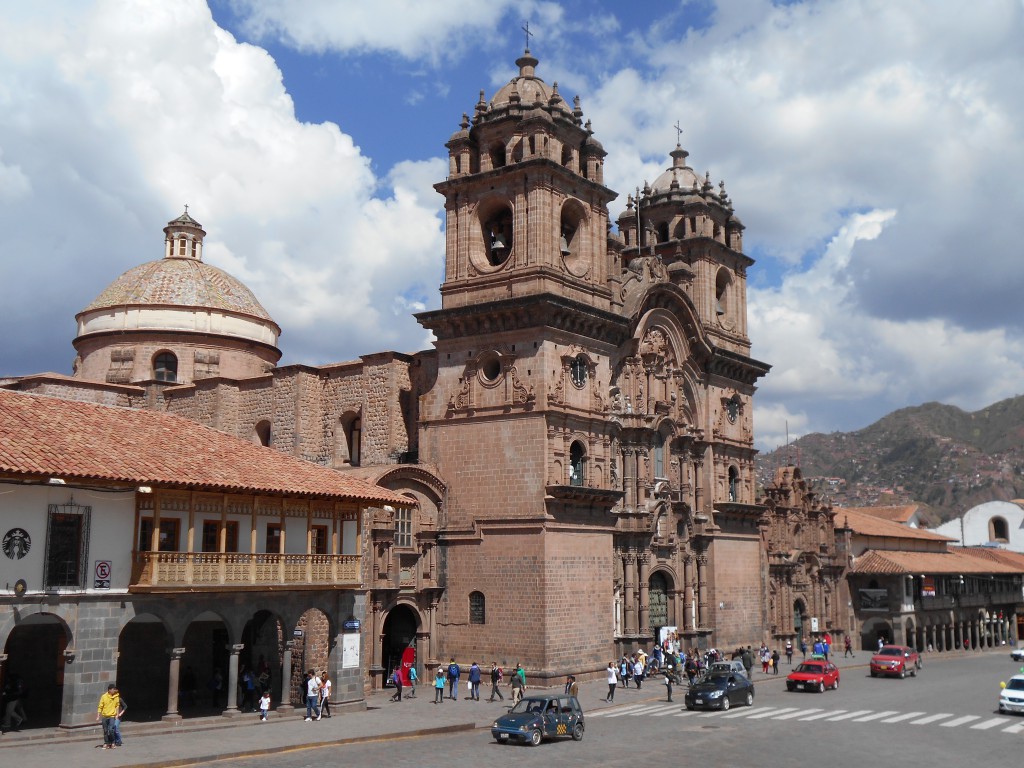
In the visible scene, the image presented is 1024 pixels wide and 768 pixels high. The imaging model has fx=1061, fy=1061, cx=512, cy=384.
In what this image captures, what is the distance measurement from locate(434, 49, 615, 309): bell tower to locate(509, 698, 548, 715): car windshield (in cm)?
1862

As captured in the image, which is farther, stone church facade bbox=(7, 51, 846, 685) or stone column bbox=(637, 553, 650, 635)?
stone column bbox=(637, 553, 650, 635)

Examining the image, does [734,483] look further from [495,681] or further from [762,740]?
[762,740]

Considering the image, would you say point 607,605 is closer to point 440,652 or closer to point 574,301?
point 440,652

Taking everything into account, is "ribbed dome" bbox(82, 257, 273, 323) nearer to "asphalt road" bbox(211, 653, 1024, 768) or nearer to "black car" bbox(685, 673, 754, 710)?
"asphalt road" bbox(211, 653, 1024, 768)

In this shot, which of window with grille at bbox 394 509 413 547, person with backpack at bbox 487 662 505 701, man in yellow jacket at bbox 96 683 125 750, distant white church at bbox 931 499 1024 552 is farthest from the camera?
distant white church at bbox 931 499 1024 552

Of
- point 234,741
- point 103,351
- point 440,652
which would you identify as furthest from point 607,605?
point 103,351

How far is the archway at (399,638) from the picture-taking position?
4209 centimetres

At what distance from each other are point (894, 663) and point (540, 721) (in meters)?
25.0

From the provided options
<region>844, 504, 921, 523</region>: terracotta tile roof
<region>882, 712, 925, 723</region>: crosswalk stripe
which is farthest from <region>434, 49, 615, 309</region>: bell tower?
<region>844, 504, 921, 523</region>: terracotta tile roof

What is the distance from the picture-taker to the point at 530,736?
2728 centimetres

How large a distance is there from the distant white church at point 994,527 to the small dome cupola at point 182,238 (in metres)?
67.6

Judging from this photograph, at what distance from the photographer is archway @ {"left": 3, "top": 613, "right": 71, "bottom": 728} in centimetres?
3138

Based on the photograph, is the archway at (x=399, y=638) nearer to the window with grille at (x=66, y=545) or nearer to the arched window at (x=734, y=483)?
the window with grille at (x=66, y=545)

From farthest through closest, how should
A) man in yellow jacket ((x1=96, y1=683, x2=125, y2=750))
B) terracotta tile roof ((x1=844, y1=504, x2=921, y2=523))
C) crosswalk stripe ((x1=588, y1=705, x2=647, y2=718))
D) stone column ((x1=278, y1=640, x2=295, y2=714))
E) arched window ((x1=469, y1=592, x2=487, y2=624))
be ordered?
terracotta tile roof ((x1=844, y1=504, x2=921, y2=523)) → arched window ((x1=469, y1=592, x2=487, y2=624)) → crosswalk stripe ((x1=588, y1=705, x2=647, y2=718)) → stone column ((x1=278, y1=640, x2=295, y2=714)) → man in yellow jacket ((x1=96, y1=683, x2=125, y2=750))
